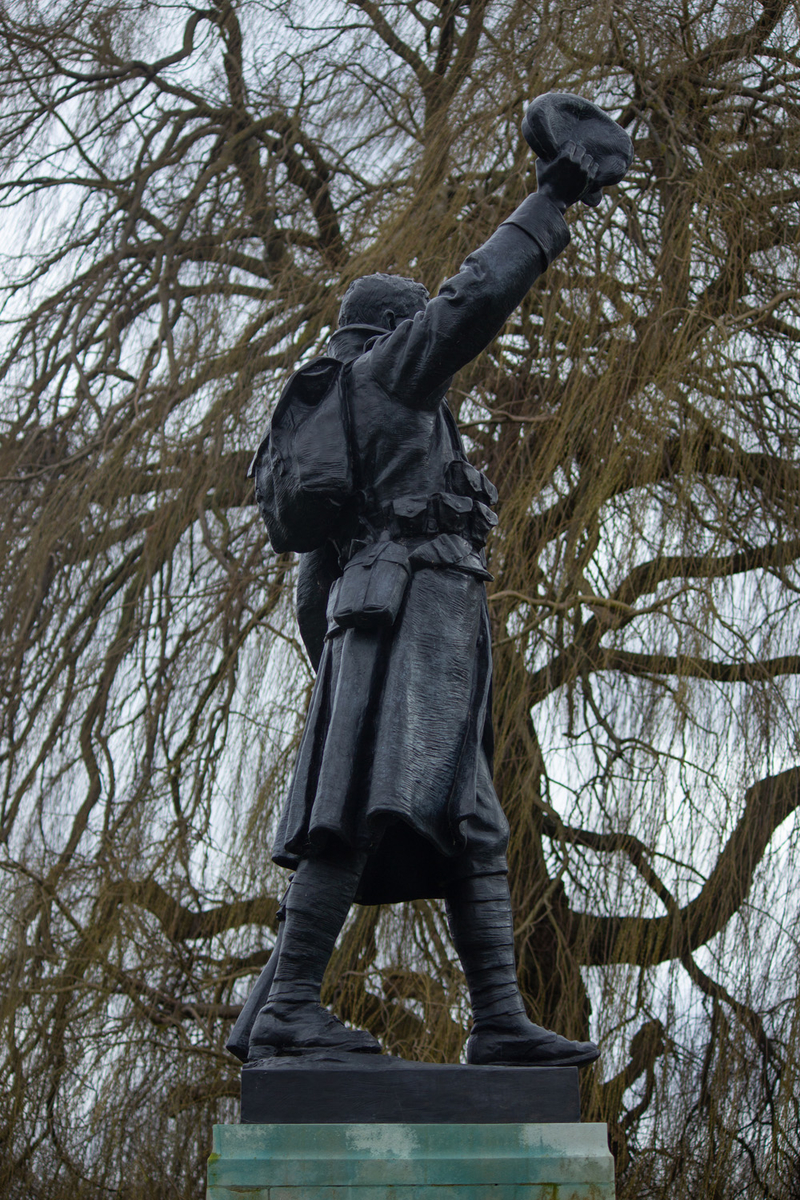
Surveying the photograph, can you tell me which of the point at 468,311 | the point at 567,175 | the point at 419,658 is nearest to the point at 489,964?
the point at 419,658

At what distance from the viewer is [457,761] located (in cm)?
226

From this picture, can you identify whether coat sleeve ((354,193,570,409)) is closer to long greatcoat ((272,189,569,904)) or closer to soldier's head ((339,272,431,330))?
long greatcoat ((272,189,569,904))

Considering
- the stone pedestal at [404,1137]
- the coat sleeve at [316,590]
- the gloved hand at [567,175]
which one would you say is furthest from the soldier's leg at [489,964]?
the gloved hand at [567,175]

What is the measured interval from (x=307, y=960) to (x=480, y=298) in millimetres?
1052

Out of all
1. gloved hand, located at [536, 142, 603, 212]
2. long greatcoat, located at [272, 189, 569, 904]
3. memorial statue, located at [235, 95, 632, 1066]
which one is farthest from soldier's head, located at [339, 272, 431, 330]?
gloved hand, located at [536, 142, 603, 212]

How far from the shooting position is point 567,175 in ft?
7.93

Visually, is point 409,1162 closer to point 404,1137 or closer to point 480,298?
point 404,1137

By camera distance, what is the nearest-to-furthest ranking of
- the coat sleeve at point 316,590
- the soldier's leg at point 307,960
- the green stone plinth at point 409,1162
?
the green stone plinth at point 409,1162
the soldier's leg at point 307,960
the coat sleeve at point 316,590

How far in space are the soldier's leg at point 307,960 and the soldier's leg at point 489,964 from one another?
174 millimetres

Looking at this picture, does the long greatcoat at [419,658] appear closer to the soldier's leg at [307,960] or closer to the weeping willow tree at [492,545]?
the soldier's leg at [307,960]

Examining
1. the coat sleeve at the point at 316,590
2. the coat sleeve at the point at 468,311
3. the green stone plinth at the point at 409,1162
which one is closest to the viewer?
the green stone plinth at the point at 409,1162

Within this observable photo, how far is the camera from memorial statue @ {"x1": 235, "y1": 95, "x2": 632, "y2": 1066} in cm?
218

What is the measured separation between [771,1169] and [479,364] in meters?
2.84

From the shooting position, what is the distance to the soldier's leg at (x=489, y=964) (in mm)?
2189
